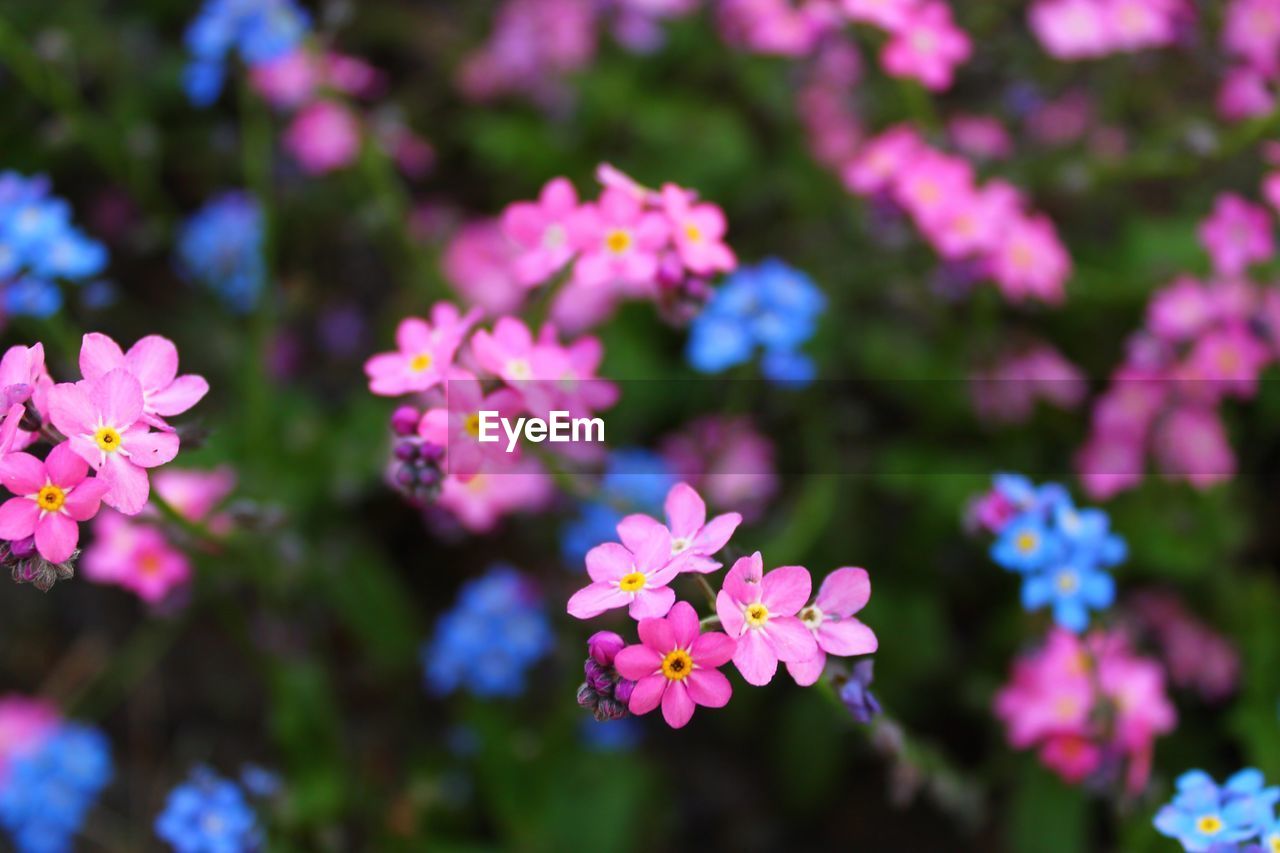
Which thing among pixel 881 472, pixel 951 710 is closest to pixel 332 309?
pixel 881 472

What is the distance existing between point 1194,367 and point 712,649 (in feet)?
7.52

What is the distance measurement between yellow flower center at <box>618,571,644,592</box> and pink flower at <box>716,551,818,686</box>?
0.43 feet

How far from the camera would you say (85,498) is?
175cm

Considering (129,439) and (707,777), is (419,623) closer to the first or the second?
(707,777)

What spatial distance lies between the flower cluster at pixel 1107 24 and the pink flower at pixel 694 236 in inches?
70.4

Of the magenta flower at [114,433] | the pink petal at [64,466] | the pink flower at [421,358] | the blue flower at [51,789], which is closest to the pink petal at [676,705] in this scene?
the pink flower at [421,358]

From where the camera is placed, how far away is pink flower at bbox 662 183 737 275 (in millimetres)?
2379

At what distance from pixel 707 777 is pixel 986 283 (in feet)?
6.33

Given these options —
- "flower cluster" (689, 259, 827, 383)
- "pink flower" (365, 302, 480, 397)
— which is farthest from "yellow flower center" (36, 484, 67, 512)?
"flower cluster" (689, 259, 827, 383)

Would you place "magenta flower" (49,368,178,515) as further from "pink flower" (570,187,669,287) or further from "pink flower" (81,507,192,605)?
"pink flower" (81,507,192,605)

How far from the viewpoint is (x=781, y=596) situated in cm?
180

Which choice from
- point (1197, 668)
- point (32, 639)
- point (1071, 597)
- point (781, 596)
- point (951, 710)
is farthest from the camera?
point (32, 639)

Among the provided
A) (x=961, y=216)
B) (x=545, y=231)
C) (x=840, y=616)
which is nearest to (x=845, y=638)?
(x=840, y=616)

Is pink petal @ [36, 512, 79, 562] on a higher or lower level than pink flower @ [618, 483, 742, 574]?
lower
